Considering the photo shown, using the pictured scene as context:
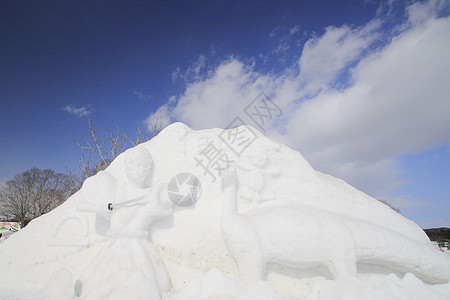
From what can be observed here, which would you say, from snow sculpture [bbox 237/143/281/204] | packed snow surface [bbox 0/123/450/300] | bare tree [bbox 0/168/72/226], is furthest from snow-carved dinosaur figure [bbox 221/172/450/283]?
bare tree [bbox 0/168/72/226]

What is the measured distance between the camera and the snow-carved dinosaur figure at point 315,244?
8.54 feet

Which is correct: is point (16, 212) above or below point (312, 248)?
above

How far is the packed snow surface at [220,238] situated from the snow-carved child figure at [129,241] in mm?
12

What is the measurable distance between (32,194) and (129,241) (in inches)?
992

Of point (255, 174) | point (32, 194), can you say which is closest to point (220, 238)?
point (255, 174)

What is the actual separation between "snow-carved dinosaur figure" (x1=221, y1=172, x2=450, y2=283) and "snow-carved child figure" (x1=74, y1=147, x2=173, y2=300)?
829mm

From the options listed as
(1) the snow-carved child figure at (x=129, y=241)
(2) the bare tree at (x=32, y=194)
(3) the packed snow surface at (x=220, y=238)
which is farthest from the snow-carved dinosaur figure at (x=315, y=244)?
A: (2) the bare tree at (x=32, y=194)

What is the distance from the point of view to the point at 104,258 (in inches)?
101

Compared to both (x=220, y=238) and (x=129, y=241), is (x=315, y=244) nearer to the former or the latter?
(x=220, y=238)

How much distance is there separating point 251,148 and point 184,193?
1121 millimetres

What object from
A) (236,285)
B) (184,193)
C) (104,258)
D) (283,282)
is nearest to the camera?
(236,285)

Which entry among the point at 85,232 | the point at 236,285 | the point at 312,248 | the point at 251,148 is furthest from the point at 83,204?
the point at 312,248

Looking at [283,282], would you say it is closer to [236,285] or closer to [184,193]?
[236,285]

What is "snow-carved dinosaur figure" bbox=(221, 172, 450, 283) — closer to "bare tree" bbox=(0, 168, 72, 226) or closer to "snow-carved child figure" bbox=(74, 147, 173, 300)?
"snow-carved child figure" bbox=(74, 147, 173, 300)
